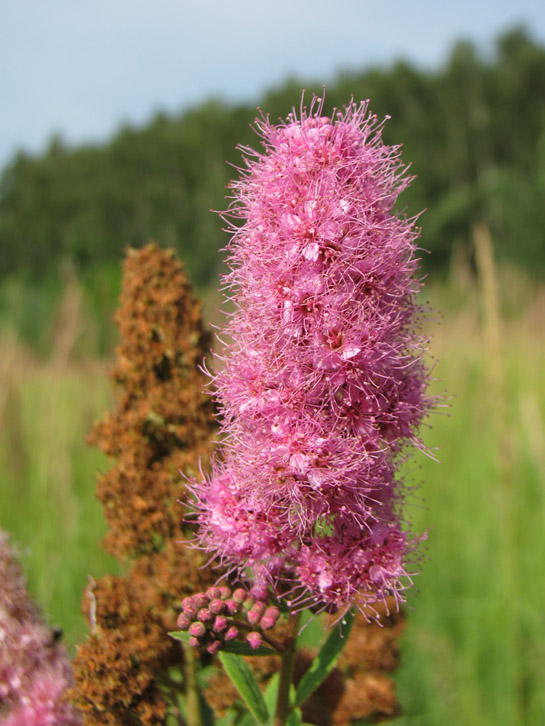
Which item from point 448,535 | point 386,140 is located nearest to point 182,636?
point 448,535

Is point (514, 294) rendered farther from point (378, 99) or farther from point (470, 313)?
point (378, 99)

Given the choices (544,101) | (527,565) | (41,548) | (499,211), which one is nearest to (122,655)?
(41,548)

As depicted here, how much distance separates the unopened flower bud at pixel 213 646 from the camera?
1235mm

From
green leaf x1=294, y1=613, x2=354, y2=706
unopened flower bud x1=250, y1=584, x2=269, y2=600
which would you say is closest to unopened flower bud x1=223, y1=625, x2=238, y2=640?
unopened flower bud x1=250, y1=584, x2=269, y2=600

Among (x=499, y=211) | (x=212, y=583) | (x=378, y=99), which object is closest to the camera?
(x=212, y=583)

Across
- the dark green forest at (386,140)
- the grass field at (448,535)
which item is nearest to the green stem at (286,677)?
the grass field at (448,535)

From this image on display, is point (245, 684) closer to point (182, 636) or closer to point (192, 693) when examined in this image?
point (182, 636)

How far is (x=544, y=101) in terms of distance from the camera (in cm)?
3978

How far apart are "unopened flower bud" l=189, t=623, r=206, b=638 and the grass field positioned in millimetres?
1308

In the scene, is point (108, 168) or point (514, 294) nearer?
point (514, 294)

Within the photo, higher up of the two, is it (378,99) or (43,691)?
(378,99)

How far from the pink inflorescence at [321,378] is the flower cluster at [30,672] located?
0.46m

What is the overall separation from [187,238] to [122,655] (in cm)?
3934

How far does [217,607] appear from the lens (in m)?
1.25
